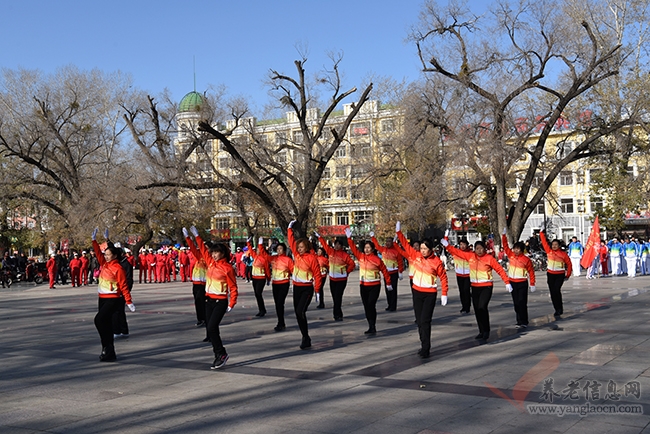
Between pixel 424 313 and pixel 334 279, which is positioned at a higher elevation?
pixel 334 279

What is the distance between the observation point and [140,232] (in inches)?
1641

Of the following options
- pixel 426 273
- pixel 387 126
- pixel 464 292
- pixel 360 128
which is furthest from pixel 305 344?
pixel 360 128

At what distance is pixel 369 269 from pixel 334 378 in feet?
16.3

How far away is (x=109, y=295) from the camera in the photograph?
35.6ft

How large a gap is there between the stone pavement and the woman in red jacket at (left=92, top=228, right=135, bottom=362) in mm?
349

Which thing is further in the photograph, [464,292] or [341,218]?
[341,218]

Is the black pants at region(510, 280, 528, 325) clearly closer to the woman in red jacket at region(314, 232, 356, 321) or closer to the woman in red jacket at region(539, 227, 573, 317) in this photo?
the woman in red jacket at region(539, 227, 573, 317)

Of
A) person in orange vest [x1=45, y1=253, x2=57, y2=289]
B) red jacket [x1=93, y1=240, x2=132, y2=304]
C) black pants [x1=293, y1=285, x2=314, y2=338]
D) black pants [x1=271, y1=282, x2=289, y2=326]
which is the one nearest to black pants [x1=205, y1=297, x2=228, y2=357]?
red jacket [x1=93, y1=240, x2=132, y2=304]

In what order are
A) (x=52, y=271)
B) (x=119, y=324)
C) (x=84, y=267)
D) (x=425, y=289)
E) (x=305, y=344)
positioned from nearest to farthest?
(x=425, y=289) < (x=305, y=344) < (x=119, y=324) < (x=52, y=271) < (x=84, y=267)

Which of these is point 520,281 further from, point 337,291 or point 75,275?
point 75,275

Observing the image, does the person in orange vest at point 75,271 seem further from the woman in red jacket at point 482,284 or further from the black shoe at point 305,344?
the woman in red jacket at point 482,284

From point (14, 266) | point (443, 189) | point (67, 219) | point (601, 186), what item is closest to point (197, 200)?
point (67, 219)

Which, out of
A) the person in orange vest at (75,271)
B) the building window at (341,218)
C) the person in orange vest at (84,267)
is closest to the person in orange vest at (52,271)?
the person in orange vest at (75,271)

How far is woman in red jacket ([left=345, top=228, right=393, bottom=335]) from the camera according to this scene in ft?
43.2
